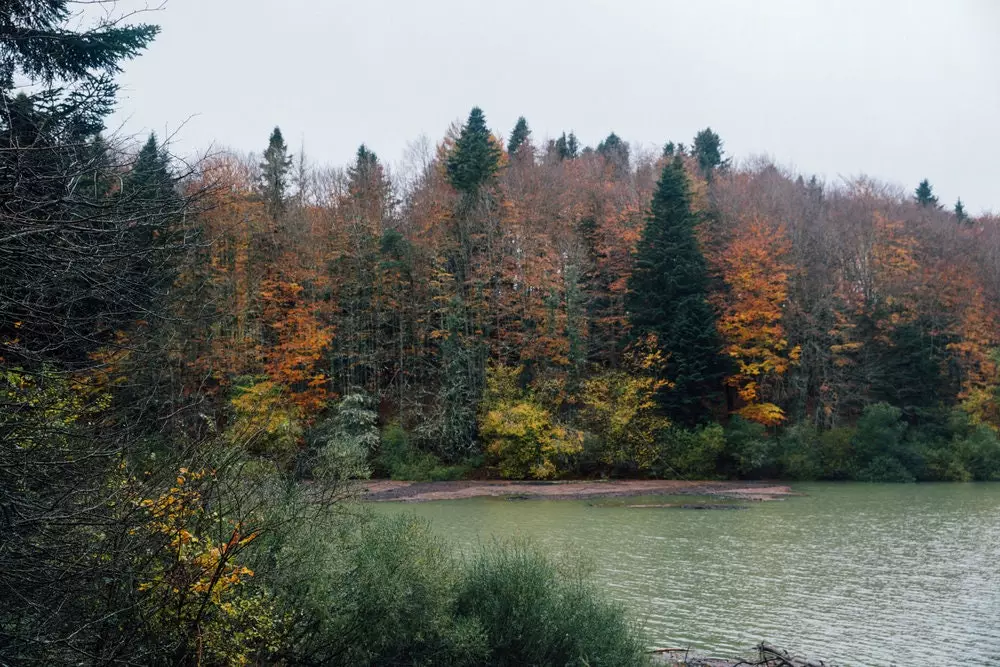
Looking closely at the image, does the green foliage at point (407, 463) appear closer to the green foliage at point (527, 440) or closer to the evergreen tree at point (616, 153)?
the green foliage at point (527, 440)

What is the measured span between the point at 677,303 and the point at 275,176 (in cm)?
2140

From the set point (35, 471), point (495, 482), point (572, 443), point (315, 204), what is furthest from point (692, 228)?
point (35, 471)

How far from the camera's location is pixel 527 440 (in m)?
35.6

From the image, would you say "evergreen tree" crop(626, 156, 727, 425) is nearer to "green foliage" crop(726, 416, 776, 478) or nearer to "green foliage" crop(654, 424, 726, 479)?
"green foliage" crop(654, 424, 726, 479)

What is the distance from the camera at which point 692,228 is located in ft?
129

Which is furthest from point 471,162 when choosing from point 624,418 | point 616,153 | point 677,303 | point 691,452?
point 616,153

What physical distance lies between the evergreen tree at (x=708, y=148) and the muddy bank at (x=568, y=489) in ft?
119

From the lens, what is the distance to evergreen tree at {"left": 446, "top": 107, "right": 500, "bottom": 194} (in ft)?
140

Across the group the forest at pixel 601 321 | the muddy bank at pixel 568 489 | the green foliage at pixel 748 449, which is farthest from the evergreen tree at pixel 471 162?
the green foliage at pixel 748 449

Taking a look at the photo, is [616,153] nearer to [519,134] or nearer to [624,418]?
[519,134]

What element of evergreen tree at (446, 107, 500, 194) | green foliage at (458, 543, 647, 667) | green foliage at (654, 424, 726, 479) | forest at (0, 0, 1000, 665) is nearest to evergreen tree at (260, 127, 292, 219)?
forest at (0, 0, 1000, 665)

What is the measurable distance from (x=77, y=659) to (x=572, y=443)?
31124 millimetres

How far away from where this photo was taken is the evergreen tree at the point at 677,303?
37.1 m

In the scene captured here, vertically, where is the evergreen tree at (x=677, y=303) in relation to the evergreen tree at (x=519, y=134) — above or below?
below
